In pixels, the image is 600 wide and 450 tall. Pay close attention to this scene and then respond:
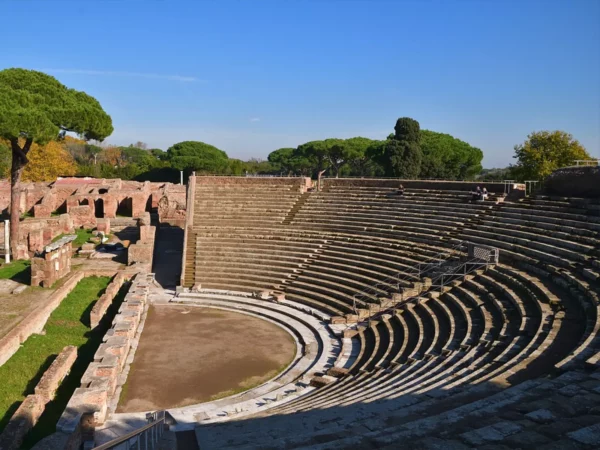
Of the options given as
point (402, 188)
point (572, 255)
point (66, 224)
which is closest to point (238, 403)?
point (572, 255)

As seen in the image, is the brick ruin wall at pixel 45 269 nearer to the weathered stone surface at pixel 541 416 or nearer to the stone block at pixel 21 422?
the stone block at pixel 21 422

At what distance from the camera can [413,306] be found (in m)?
16.2

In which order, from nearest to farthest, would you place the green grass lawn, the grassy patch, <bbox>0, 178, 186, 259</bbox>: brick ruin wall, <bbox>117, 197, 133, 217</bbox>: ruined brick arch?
the green grass lawn → the grassy patch → <bbox>0, 178, 186, 259</bbox>: brick ruin wall → <bbox>117, 197, 133, 217</bbox>: ruined brick arch

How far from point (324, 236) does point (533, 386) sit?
16231 millimetres

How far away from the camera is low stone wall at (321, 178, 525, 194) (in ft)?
71.7

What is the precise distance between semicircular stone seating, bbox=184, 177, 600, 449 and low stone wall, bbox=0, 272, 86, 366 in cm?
523

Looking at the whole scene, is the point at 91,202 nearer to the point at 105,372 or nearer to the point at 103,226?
the point at 103,226

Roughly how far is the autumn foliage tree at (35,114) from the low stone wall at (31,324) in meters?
7.52

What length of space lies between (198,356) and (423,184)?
1438 centimetres

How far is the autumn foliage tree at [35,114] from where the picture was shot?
22.8 meters

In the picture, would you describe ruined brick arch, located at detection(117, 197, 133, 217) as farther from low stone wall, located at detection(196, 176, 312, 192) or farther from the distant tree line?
low stone wall, located at detection(196, 176, 312, 192)

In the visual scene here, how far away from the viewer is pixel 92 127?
88.1ft

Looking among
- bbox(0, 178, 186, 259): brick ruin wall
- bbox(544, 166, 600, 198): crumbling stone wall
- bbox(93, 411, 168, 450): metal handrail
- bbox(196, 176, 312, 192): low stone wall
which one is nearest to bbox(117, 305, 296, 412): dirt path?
bbox(93, 411, 168, 450): metal handrail

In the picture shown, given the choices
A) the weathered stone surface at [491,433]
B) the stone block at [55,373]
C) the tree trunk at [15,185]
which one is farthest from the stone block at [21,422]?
the tree trunk at [15,185]
